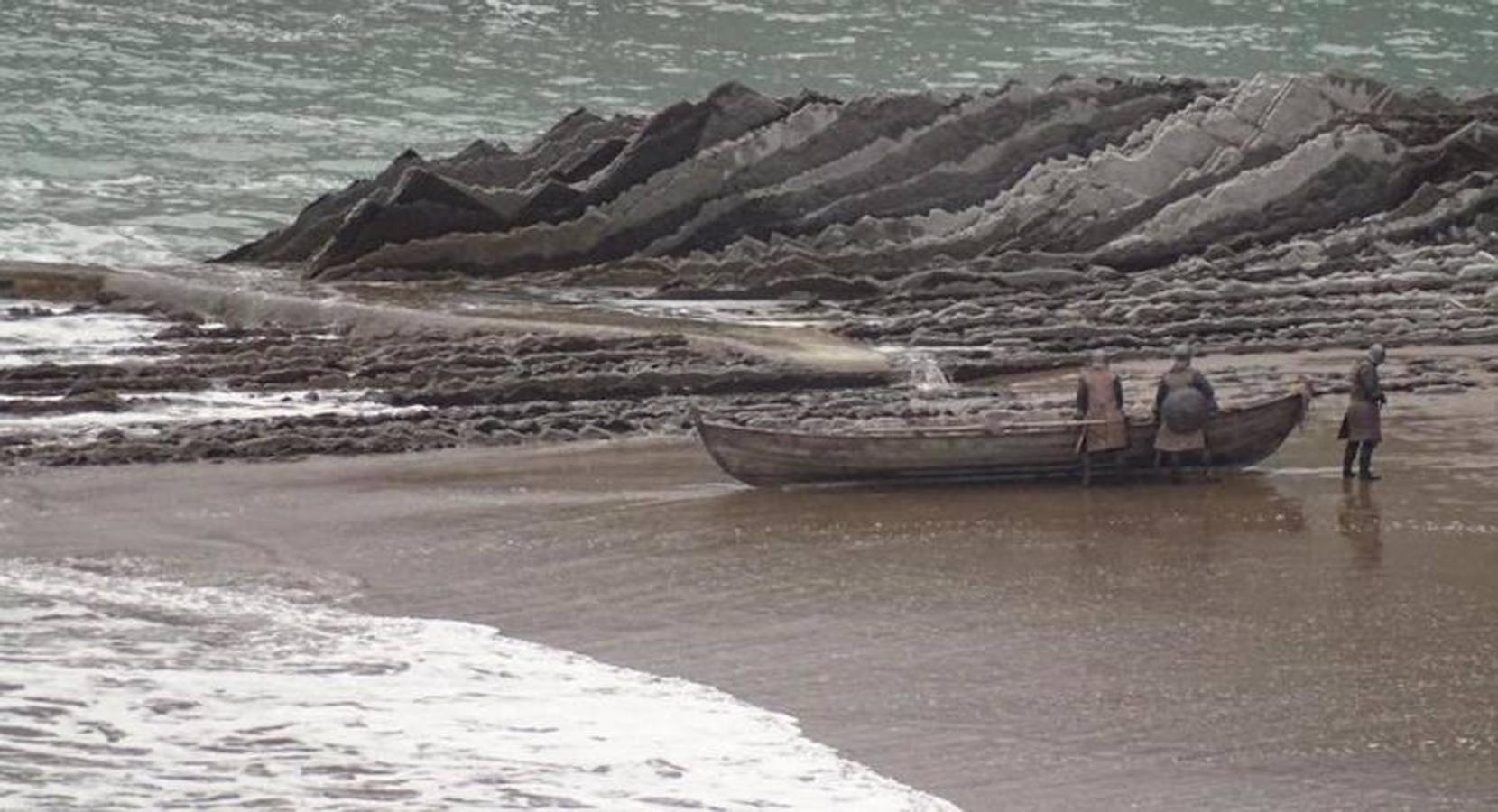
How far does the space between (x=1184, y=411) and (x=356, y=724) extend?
24.5ft

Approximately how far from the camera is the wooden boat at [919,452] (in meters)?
19.4

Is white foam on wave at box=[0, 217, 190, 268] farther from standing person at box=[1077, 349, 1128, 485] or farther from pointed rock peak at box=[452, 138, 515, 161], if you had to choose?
standing person at box=[1077, 349, 1128, 485]

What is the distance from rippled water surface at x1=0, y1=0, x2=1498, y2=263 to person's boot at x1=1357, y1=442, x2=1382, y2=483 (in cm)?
2045

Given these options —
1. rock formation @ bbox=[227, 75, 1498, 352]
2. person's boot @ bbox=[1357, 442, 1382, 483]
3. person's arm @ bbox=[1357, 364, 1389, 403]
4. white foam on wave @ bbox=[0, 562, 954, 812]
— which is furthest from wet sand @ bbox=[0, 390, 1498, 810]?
rock formation @ bbox=[227, 75, 1498, 352]

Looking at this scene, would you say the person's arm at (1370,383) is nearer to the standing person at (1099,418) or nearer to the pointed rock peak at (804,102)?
the standing person at (1099,418)

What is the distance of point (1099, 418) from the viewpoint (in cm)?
1950

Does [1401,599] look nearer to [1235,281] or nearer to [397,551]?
[397,551]

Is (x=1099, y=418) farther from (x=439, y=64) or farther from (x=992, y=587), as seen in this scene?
(x=439, y=64)

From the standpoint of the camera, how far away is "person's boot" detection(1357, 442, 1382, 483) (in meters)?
19.5

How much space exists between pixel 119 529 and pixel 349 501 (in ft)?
5.13

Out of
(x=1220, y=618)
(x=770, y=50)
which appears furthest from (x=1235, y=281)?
(x=770, y=50)

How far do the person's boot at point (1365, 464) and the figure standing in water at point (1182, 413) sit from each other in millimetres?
946

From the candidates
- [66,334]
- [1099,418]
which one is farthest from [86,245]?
[1099,418]

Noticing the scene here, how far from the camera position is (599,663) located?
14922 millimetres
